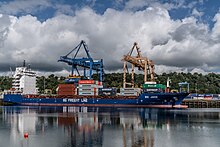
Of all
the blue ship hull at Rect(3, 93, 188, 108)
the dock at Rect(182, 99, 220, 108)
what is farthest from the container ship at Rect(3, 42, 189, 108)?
the dock at Rect(182, 99, 220, 108)

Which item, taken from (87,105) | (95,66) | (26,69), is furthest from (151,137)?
(26,69)

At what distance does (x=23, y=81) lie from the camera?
10612 centimetres

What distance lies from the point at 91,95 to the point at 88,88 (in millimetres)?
2581

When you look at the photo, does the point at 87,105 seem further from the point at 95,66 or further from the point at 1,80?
the point at 1,80

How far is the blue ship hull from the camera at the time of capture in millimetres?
82562

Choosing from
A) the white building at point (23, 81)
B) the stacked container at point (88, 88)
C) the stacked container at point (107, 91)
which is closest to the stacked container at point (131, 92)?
the stacked container at point (107, 91)

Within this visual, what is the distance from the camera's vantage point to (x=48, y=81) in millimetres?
169625

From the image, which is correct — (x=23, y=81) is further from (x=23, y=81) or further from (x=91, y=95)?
(x=91, y=95)

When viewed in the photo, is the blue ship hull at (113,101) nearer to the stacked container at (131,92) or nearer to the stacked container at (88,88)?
the stacked container at (131,92)

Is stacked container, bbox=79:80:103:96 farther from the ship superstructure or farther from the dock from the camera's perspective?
the dock

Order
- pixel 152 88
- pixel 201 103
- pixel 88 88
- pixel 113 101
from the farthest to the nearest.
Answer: pixel 201 103 < pixel 88 88 < pixel 113 101 < pixel 152 88

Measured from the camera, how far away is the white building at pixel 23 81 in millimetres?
105875

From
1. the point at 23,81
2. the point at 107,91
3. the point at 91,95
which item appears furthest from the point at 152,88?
the point at 23,81

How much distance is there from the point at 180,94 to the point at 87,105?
96.1 ft
